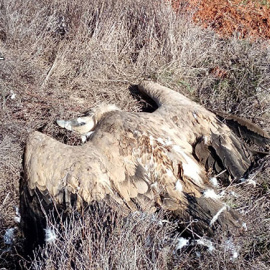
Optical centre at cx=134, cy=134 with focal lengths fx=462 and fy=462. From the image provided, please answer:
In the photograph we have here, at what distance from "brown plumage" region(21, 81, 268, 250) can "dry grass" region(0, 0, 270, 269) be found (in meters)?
0.37

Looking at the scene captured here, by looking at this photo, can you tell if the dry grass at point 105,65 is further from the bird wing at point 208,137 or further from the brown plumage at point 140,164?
the brown plumage at point 140,164

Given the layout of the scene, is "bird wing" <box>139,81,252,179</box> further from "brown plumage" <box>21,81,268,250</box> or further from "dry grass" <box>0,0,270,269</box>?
"dry grass" <box>0,0,270,269</box>

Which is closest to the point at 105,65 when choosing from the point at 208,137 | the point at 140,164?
the point at 208,137

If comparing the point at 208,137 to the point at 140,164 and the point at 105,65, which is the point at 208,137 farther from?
the point at 105,65

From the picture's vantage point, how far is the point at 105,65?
6.08m

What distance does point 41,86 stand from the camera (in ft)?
18.5

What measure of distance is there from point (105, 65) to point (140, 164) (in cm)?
228

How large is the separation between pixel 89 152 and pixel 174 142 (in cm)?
89

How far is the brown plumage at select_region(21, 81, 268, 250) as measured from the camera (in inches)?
149

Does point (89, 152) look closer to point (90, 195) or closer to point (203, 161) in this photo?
point (90, 195)

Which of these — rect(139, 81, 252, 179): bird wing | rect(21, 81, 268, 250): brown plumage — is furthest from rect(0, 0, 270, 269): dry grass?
rect(21, 81, 268, 250): brown plumage

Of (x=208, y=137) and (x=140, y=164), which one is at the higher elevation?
(x=208, y=137)

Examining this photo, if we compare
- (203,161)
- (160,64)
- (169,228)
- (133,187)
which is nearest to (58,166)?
(133,187)

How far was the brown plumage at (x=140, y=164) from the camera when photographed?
3.79 m
